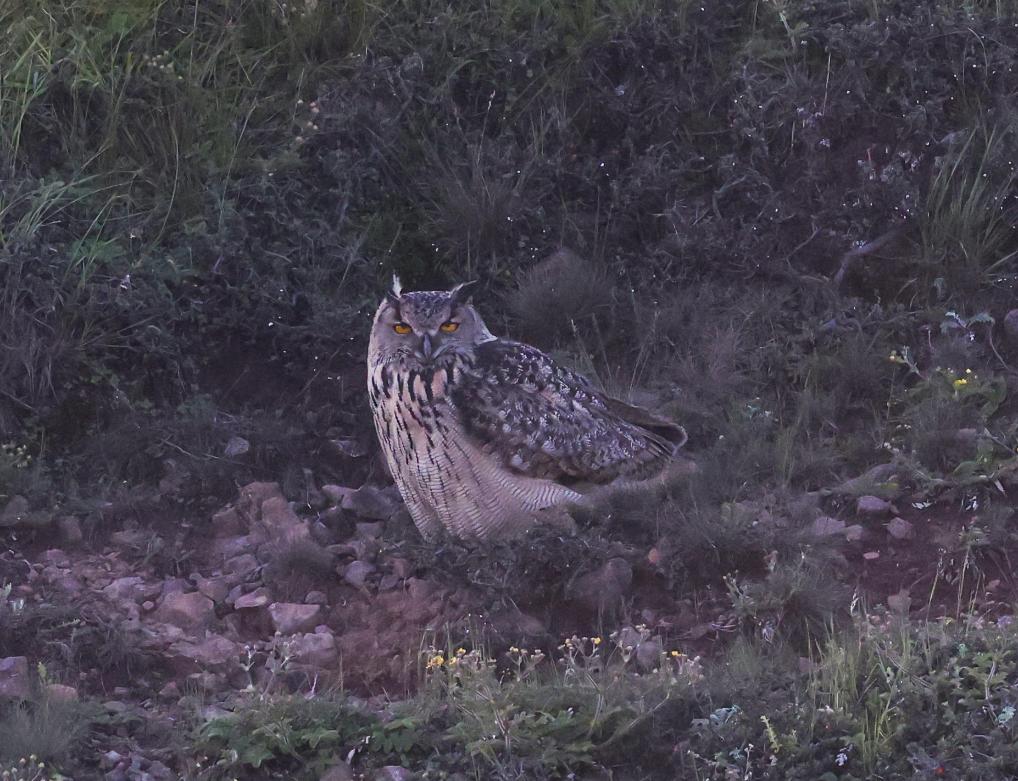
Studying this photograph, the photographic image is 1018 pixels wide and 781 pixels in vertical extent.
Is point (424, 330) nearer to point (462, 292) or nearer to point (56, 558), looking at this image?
point (462, 292)

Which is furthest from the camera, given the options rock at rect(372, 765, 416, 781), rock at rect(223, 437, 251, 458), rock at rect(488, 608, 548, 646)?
rock at rect(223, 437, 251, 458)

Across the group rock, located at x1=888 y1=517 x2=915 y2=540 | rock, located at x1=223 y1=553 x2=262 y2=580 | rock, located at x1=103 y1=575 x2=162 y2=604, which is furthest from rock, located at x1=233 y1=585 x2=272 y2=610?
rock, located at x1=888 y1=517 x2=915 y2=540

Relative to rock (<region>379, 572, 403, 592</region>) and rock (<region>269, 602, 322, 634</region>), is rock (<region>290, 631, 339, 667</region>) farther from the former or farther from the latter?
rock (<region>379, 572, 403, 592</region>)

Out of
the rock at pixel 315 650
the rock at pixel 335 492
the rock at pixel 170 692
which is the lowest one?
the rock at pixel 335 492

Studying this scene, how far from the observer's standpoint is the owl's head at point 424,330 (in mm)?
5227

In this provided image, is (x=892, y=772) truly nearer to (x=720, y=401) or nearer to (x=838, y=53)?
(x=720, y=401)

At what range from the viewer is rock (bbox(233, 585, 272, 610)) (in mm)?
4809

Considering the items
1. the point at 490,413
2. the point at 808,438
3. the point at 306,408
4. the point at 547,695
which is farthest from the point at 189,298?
the point at 547,695

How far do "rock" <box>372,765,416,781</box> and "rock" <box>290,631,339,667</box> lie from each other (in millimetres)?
772

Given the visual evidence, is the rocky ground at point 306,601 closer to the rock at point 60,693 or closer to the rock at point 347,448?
the rock at point 60,693

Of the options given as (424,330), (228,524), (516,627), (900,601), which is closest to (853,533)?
(900,601)

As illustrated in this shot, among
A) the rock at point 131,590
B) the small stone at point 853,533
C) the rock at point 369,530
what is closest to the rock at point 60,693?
the rock at point 131,590

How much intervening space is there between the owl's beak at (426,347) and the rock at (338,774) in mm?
1807

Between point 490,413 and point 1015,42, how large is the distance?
3.07 metres
